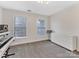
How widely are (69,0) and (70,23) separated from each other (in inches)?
56.0

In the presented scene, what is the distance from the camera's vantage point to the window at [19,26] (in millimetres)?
6305

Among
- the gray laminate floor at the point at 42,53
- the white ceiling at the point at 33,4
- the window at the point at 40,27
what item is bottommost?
the gray laminate floor at the point at 42,53

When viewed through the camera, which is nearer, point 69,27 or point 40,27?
point 69,27

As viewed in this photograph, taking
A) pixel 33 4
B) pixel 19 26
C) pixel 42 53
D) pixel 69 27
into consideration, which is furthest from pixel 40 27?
pixel 42 53

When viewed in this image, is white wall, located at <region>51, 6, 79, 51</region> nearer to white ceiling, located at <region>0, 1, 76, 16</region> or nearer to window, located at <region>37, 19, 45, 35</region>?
white ceiling, located at <region>0, 1, 76, 16</region>

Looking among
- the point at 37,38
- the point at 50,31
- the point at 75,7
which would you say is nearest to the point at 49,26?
the point at 50,31

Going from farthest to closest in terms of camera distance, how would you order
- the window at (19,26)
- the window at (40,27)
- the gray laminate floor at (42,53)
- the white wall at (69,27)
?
the window at (40,27), the window at (19,26), the white wall at (69,27), the gray laminate floor at (42,53)

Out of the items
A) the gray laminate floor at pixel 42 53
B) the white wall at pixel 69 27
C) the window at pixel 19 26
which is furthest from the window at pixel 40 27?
the gray laminate floor at pixel 42 53

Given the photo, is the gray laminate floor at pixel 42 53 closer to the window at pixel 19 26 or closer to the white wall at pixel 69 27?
the white wall at pixel 69 27

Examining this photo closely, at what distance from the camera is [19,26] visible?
6.47m

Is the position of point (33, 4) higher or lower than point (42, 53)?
higher

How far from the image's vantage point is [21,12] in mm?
6289

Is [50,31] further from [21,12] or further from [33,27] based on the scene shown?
[21,12]

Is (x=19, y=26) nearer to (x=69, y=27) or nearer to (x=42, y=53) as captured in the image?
(x=42, y=53)
